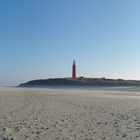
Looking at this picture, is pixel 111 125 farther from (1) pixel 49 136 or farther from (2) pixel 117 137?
(1) pixel 49 136

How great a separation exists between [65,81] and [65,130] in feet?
293

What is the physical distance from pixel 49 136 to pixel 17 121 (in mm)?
2887

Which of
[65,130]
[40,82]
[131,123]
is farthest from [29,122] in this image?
[40,82]

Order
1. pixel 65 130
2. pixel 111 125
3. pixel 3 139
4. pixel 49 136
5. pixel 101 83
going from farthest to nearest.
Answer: pixel 101 83, pixel 111 125, pixel 65 130, pixel 49 136, pixel 3 139

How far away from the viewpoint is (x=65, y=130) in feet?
32.3

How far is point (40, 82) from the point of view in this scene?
116438mm

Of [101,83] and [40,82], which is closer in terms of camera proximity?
[101,83]

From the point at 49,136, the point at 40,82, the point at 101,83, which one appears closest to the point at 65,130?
the point at 49,136

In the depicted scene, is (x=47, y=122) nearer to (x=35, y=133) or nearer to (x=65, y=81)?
(x=35, y=133)

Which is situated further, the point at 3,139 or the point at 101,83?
the point at 101,83

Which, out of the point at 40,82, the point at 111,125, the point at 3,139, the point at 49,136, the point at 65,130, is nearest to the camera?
the point at 3,139

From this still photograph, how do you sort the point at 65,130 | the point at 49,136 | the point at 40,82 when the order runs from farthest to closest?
the point at 40,82, the point at 65,130, the point at 49,136

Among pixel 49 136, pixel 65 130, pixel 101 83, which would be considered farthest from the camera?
pixel 101 83

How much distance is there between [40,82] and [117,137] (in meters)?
108
